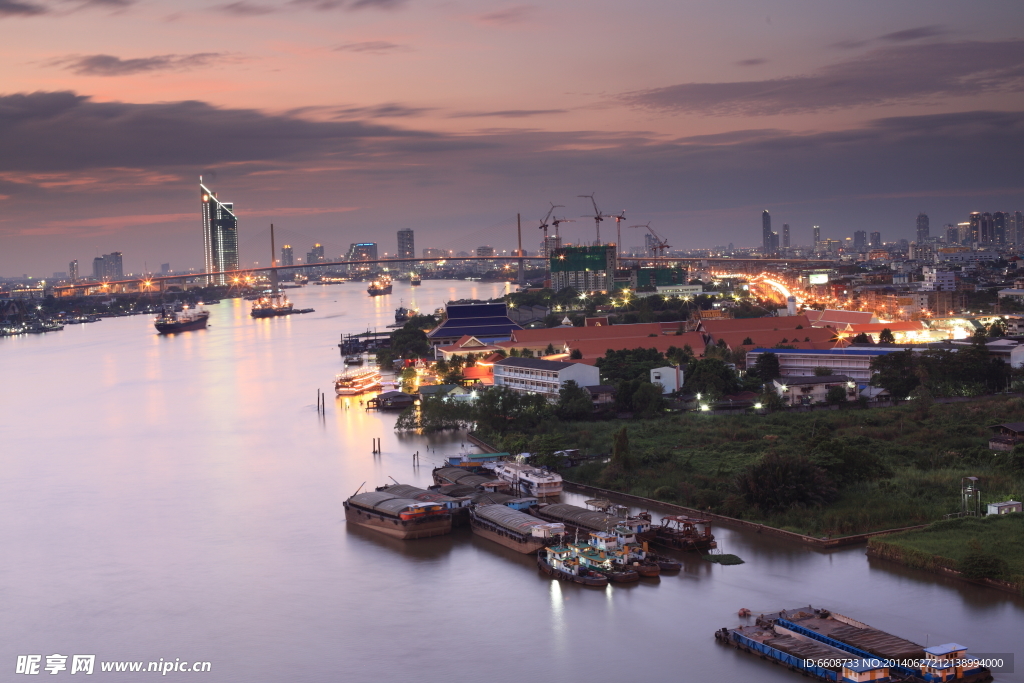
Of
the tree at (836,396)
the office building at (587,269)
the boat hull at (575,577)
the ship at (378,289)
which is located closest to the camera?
the boat hull at (575,577)

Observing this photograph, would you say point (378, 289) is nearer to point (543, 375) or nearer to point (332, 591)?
point (543, 375)

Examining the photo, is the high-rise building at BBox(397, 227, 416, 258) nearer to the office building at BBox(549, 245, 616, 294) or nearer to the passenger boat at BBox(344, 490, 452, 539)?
the office building at BBox(549, 245, 616, 294)

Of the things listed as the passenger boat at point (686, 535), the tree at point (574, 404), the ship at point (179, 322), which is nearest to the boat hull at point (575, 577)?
the passenger boat at point (686, 535)

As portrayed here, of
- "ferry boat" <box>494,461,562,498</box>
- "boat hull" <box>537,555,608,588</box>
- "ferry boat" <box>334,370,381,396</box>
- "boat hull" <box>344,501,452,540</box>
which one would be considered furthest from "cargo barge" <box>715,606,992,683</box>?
"ferry boat" <box>334,370,381,396</box>

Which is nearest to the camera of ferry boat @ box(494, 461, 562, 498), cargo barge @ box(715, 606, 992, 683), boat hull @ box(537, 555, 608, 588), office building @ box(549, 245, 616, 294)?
cargo barge @ box(715, 606, 992, 683)

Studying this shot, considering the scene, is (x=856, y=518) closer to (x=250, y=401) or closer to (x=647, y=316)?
(x=250, y=401)

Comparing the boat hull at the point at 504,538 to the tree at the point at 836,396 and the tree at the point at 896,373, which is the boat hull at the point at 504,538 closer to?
the tree at the point at 836,396
